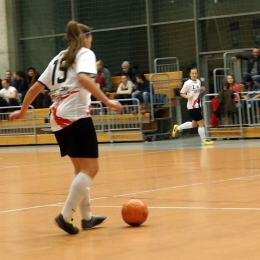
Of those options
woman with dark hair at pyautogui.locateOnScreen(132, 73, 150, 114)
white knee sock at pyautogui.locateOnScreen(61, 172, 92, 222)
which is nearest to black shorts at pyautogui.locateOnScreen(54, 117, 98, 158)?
white knee sock at pyautogui.locateOnScreen(61, 172, 92, 222)

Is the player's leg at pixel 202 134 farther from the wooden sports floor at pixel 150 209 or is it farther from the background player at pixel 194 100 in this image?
the wooden sports floor at pixel 150 209

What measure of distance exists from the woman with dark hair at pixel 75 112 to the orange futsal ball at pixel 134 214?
0.43 meters

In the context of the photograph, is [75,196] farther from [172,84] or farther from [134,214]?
[172,84]

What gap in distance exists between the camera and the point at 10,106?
25.0 m

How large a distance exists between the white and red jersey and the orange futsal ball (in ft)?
3.26

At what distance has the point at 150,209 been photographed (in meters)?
8.05

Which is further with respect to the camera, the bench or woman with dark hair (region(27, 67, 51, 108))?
woman with dark hair (region(27, 67, 51, 108))

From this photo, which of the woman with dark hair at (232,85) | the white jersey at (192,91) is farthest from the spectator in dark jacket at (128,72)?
the woman with dark hair at (232,85)

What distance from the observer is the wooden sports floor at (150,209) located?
19.0ft

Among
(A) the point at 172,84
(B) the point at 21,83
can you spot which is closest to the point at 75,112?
(A) the point at 172,84

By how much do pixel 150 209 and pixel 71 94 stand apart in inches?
74.6

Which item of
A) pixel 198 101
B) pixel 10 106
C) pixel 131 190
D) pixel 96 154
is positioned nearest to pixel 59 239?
pixel 96 154

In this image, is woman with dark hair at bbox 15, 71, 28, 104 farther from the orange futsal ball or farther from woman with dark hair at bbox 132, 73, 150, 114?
the orange futsal ball

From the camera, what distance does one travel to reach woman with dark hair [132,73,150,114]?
2272cm
